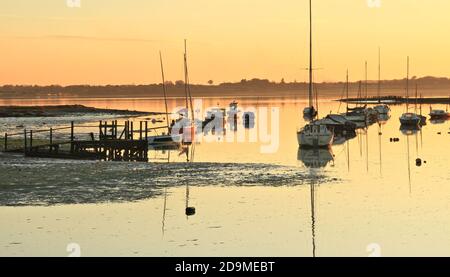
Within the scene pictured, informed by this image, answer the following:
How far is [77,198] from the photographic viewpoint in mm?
32969

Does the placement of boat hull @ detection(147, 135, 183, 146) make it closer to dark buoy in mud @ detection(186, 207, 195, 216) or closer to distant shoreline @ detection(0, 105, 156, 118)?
dark buoy in mud @ detection(186, 207, 195, 216)

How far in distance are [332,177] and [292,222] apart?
14.3 meters

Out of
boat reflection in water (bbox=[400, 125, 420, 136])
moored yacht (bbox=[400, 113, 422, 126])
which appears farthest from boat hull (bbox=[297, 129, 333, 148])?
moored yacht (bbox=[400, 113, 422, 126])

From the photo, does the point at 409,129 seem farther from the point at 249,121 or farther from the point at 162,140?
the point at 162,140

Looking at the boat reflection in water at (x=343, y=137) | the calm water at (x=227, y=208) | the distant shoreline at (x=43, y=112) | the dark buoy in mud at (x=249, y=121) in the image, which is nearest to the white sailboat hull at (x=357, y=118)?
the boat reflection in water at (x=343, y=137)

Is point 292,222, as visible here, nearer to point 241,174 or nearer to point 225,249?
point 225,249

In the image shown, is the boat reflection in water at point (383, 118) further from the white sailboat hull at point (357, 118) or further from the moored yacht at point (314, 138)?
the moored yacht at point (314, 138)

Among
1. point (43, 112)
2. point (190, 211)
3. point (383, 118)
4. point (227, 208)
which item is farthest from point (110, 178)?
point (43, 112)

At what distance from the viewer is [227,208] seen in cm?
3142

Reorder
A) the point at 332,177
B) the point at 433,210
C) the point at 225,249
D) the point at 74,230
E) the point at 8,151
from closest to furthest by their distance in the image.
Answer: the point at 225,249, the point at 74,230, the point at 433,210, the point at 332,177, the point at 8,151

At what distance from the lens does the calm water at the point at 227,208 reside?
2464cm

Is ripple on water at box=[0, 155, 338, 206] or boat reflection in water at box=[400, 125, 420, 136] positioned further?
boat reflection in water at box=[400, 125, 420, 136]

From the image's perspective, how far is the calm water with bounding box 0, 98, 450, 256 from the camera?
24641 millimetres
